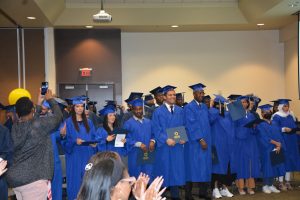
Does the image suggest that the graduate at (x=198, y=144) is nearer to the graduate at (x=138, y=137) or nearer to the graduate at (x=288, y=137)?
the graduate at (x=138, y=137)

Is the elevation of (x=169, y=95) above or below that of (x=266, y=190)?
above

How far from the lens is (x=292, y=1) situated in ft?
28.5

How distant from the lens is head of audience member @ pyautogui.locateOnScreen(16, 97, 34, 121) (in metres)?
4.02

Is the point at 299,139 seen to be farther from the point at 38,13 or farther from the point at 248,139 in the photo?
the point at 38,13

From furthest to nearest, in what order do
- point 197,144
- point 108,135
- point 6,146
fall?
point 197,144
point 108,135
point 6,146

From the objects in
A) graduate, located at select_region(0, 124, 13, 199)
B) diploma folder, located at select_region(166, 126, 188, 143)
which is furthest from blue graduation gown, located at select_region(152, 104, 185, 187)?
graduate, located at select_region(0, 124, 13, 199)

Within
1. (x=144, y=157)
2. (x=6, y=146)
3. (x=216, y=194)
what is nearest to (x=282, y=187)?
(x=216, y=194)

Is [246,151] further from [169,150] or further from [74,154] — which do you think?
[74,154]

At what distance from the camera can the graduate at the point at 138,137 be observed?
6613 millimetres

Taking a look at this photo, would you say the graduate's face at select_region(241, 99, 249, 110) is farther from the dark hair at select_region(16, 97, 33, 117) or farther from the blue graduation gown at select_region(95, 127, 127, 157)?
the dark hair at select_region(16, 97, 33, 117)

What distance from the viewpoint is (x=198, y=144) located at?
6.98 m

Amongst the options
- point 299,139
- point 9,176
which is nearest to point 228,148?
point 299,139

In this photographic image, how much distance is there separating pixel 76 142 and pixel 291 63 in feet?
25.5

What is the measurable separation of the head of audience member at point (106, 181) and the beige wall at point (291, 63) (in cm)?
981
